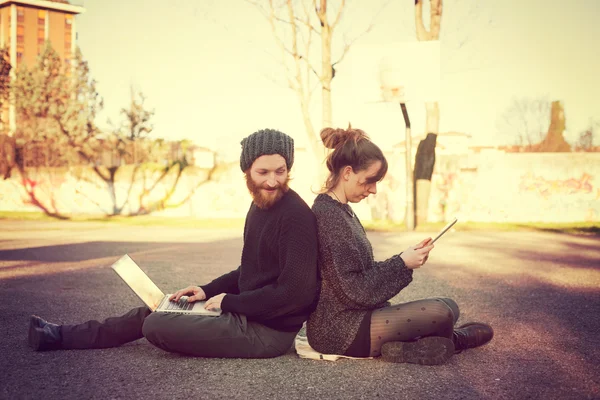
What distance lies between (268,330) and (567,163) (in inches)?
825

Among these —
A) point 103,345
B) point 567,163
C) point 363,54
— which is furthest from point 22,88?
point 103,345

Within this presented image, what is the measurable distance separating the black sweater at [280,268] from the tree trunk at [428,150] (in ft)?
48.1

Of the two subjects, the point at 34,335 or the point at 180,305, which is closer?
the point at 180,305

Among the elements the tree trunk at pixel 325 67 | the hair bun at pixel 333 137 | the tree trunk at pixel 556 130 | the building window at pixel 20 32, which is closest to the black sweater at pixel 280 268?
the hair bun at pixel 333 137

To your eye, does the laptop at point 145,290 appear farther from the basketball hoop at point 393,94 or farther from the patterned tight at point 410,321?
the basketball hoop at point 393,94

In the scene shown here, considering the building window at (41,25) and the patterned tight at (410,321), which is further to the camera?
the building window at (41,25)

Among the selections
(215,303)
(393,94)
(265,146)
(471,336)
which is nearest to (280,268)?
(215,303)

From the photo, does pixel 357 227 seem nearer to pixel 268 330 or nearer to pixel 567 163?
pixel 268 330

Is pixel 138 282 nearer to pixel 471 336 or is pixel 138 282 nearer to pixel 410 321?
pixel 410 321

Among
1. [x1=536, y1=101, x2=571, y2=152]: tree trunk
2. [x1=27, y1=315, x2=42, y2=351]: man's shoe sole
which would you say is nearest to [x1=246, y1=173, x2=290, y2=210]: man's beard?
[x1=27, y1=315, x2=42, y2=351]: man's shoe sole

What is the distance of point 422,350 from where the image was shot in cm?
351

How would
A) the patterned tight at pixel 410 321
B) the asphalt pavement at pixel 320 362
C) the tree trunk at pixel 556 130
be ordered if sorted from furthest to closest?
1. the tree trunk at pixel 556 130
2. the patterned tight at pixel 410 321
3. the asphalt pavement at pixel 320 362

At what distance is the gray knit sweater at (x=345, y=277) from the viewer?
129 inches

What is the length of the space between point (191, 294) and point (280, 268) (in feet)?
2.56
